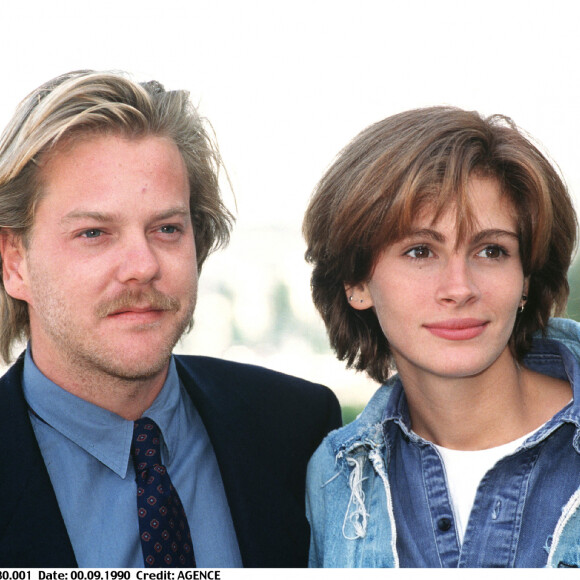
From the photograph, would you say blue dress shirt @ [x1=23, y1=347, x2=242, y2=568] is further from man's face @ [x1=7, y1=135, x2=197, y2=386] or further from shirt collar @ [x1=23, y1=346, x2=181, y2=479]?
man's face @ [x1=7, y1=135, x2=197, y2=386]

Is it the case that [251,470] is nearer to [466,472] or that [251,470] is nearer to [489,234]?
[466,472]

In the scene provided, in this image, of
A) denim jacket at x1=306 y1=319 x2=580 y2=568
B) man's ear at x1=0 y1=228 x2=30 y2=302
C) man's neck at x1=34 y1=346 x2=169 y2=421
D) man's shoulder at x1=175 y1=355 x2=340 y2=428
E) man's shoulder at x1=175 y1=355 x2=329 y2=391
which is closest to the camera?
denim jacket at x1=306 y1=319 x2=580 y2=568

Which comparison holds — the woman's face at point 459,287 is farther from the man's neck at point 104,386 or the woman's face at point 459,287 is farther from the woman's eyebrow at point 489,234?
the man's neck at point 104,386

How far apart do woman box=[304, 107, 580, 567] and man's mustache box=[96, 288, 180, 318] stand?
0.59 m

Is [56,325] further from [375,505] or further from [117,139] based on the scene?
[375,505]

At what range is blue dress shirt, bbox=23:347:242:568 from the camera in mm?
2385

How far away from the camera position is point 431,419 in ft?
8.49

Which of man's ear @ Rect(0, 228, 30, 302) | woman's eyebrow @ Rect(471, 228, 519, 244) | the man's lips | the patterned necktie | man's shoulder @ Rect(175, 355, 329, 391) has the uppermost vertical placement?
woman's eyebrow @ Rect(471, 228, 519, 244)

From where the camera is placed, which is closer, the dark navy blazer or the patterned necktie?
the dark navy blazer

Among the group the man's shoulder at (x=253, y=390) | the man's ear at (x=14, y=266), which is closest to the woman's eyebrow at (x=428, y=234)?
the man's shoulder at (x=253, y=390)

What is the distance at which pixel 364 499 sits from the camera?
2.51 meters

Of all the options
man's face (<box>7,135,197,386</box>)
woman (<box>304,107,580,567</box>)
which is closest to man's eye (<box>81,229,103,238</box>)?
Answer: man's face (<box>7,135,197,386</box>)

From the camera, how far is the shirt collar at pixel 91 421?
249 centimetres

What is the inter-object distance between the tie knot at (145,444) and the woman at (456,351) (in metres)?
0.57
